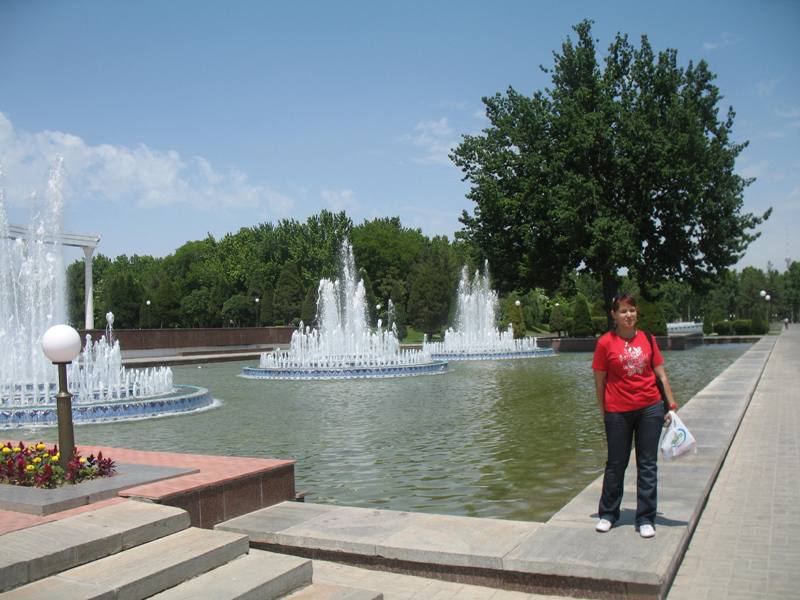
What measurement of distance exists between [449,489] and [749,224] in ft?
88.5

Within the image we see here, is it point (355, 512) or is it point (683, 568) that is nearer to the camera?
point (683, 568)

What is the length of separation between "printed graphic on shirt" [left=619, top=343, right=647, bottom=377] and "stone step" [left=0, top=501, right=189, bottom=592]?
303cm

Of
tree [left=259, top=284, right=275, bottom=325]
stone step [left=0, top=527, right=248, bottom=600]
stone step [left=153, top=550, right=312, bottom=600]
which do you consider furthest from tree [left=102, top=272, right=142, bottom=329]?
stone step [left=153, top=550, right=312, bottom=600]

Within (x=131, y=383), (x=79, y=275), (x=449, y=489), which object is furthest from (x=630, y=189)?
(x=79, y=275)

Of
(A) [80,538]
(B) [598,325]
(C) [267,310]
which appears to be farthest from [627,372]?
(C) [267,310]

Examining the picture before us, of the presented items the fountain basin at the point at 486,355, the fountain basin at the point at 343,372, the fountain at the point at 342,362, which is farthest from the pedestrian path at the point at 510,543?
the fountain basin at the point at 486,355

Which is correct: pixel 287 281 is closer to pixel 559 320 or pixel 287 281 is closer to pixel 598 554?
pixel 559 320

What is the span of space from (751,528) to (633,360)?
5.38 ft

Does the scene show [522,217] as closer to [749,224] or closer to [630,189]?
[630,189]

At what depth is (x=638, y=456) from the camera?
16.6ft

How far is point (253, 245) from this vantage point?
71.9 m

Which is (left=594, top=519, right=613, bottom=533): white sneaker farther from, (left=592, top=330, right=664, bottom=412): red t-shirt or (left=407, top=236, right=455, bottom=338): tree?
(left=407, top=236, right=455, bottom=338): tree

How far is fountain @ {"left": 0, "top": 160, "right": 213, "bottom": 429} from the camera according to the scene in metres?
13.2

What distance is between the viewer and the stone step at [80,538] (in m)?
4.06
